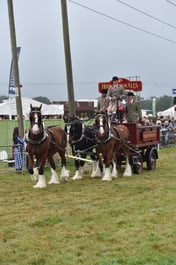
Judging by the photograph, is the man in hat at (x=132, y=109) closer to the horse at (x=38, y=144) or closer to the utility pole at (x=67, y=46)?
the utility pole at (x=67, y=46)

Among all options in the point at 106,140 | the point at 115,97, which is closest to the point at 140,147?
the point at 115,97

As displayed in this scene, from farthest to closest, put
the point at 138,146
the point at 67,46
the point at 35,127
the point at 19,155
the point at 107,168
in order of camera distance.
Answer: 1. the point at 67,46
2. the point at 19,155
3. the point at 138,146
4. the point at 107,168
5. the point at 35,127

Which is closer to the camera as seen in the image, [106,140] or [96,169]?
[106,140]

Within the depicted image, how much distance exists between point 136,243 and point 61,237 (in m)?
1.07

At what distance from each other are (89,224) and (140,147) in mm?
7636

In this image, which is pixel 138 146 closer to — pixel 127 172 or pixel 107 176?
pixel 127 172

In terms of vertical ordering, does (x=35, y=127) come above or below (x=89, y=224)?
above

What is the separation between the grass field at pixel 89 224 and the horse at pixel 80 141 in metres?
1.30

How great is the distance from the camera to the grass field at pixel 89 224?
5857mm

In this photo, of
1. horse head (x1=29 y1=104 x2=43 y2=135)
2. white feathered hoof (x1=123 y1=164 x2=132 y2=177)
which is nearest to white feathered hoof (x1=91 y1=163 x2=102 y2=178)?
white feathered hoof (x1=123 y1=164 x2=132 y2=177)

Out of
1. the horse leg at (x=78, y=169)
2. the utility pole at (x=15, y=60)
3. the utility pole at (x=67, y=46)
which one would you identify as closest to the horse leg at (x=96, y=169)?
the horse leg at (x=78, y=169)

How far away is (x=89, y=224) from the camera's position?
7.53m

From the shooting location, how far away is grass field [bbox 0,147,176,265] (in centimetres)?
586

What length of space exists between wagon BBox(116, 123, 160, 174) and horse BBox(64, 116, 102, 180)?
115cm
